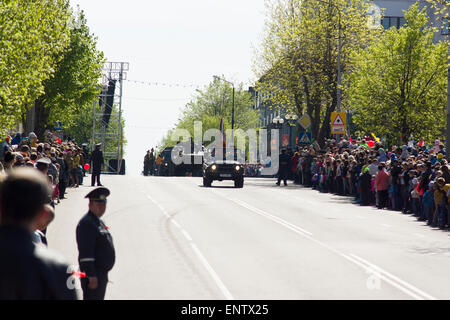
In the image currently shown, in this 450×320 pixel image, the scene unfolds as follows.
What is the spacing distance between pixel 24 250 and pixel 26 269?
0.10 meters

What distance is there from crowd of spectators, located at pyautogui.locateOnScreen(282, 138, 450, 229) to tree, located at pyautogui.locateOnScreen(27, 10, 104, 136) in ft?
48.4

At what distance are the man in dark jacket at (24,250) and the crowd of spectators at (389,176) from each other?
18.2m

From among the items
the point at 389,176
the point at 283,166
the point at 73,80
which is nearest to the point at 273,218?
the point at 389,176

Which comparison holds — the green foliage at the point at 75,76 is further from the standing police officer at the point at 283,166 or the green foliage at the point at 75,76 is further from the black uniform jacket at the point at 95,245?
the black uniform jacket at the point at 95,245

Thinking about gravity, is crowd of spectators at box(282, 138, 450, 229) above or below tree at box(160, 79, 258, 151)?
below

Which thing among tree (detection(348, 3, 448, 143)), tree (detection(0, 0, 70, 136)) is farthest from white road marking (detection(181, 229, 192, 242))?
tree (detection(348, 3, 448, 143))

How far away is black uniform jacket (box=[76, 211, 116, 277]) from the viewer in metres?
6.88

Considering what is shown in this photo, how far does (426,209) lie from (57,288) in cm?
2020

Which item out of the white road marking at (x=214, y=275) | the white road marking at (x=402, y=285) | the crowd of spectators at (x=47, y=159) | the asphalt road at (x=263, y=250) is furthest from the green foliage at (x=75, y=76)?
the white road marking at (x=402, y=285)

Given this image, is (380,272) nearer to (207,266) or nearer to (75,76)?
(207,266)

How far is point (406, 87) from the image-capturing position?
39219 millimetres

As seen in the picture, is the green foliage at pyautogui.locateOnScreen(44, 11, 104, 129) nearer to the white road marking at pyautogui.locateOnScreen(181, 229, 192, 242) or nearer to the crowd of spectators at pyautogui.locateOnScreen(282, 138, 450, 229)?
the crowd of spectators at pyautogui.locateOnScreen(282, 138, 450, 229)

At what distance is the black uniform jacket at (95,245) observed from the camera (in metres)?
6.88
